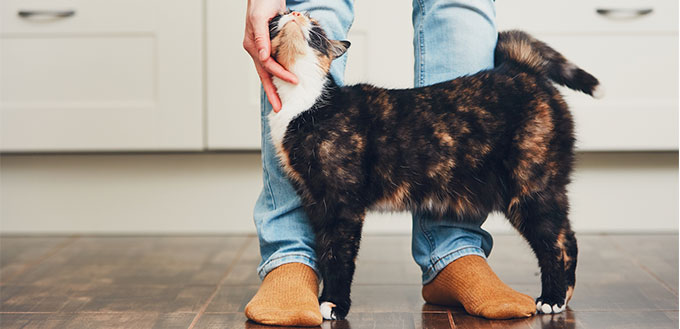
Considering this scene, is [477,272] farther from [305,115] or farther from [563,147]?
[305,115]

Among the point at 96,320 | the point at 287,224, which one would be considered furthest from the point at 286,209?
the point at 96,320

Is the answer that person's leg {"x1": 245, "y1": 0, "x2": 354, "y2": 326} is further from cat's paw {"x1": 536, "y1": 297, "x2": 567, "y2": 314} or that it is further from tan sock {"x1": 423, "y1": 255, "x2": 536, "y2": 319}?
cat's paw {"x1": 536, "y1": 297, "x2": 567, "y2": 314}

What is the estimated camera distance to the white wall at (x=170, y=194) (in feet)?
7.11

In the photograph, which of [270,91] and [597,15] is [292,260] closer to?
[270,91]

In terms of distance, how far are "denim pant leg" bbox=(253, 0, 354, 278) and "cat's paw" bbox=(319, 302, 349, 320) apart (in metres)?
0.11

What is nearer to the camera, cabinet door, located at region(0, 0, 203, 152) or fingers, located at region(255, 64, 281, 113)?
fingers, located at region(255, 64, 281, 113)

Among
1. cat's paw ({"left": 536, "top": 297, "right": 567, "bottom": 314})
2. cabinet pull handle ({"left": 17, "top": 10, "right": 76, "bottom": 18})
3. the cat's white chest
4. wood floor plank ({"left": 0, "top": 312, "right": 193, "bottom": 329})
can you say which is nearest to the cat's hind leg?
cat's paw ({"left": 536, "top": 297, "right": 567, "bottom": 314})

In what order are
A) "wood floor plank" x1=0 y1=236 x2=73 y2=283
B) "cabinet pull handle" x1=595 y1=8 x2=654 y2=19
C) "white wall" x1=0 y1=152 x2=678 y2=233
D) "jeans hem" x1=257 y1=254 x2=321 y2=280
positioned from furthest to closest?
"white wall" x1=0 y1=152 x2=678 y2=233, "cabinet pull handle" x1=595 y1=8 x2=654 y2=19, "wood floor plank" x1=0 y1=236 x2=73 y2=283, "jeans hem" x1=257 y1=254 x2=321 y2=280

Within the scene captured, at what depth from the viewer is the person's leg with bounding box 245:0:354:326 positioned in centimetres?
119

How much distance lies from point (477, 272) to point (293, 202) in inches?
13.7

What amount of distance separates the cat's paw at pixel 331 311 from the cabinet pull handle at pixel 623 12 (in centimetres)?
135

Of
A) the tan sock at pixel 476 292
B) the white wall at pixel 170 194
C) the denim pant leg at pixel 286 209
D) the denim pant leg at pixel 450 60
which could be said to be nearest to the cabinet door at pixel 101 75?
the white wall at pixel 170 194

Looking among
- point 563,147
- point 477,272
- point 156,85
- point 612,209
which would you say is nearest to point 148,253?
point 156,85

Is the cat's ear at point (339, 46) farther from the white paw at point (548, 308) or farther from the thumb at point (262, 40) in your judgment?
the white paw at point (548, 308)
